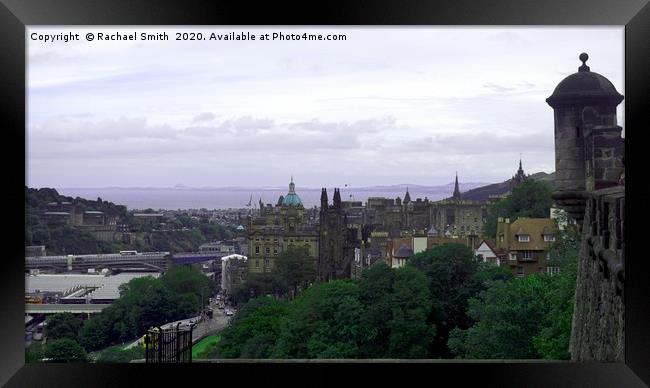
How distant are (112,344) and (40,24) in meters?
20.5

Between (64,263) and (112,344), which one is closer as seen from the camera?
(112,344)

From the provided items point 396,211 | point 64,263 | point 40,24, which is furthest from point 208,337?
point 40,24

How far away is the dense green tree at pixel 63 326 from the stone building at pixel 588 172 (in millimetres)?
17420

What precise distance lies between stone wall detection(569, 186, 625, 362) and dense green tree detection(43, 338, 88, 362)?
1366 cm

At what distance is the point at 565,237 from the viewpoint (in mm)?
15195

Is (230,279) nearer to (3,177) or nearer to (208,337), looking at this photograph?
(208,337)

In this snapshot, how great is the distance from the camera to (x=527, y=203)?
70.0 feet

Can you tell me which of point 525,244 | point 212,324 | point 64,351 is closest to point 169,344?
point 64,351

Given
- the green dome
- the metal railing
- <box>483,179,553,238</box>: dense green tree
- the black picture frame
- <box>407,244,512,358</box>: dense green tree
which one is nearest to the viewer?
the black picture frame

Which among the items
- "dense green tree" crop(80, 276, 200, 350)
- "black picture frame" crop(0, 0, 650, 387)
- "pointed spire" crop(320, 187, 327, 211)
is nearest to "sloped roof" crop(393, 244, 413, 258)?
"dense green tree" crop(80, 276, 200, 350)

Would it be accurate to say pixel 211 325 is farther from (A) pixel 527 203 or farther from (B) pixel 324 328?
(A) pixel 527 203

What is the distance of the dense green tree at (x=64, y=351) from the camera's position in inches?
708

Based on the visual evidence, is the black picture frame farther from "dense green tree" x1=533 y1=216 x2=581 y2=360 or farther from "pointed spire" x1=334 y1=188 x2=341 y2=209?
"pointed spire" x1=334 y1=188 x2=341 y2=209

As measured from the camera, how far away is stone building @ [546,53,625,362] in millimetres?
5352
